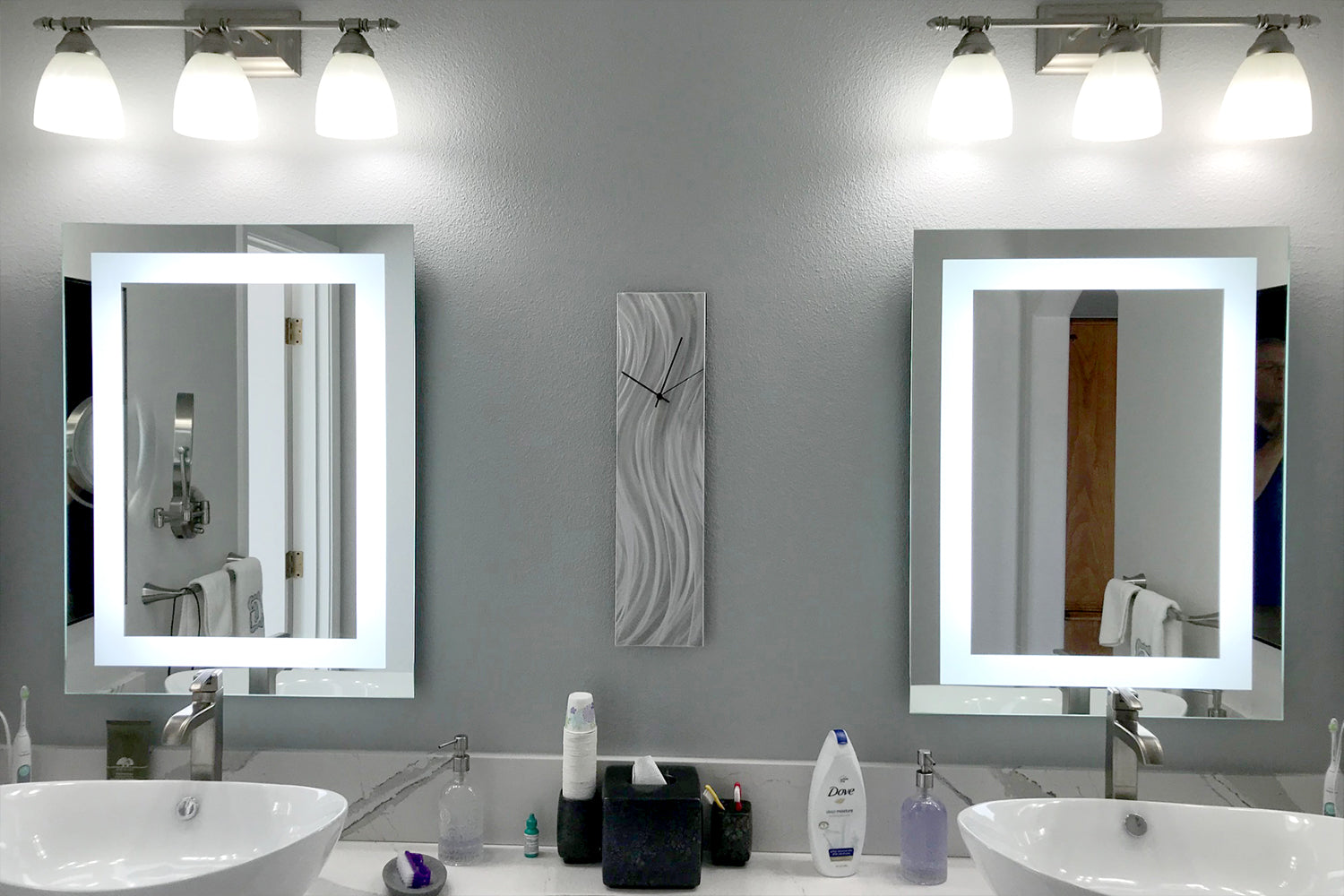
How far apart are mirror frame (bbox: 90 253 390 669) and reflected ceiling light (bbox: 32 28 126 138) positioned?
197 millimetres

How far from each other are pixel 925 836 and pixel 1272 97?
1.20 m

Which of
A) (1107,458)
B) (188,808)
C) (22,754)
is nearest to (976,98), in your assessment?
(1107,458)

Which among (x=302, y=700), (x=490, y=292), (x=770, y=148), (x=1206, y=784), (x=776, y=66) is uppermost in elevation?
(x=776, y=66)

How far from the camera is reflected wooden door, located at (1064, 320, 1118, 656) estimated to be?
1.50 metres

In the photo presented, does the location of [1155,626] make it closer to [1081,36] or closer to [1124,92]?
[1124,92]

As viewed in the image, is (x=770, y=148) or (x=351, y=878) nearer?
(x=351, y=878)

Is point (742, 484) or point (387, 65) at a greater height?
point (387, 65)

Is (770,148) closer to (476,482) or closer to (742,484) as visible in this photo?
(742,484)

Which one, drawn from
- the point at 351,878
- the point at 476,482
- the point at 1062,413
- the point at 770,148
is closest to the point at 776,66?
the point at 770,148

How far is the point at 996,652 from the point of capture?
153 centimetres

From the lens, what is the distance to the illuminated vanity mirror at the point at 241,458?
156cm

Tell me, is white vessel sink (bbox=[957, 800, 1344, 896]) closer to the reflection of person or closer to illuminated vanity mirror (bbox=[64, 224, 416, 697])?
the reflection of person

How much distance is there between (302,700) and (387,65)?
1.03 meters

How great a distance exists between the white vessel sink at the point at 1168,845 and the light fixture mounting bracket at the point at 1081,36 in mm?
1105
